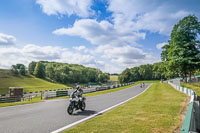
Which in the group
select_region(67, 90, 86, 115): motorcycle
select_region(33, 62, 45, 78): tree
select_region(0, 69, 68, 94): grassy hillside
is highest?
select_region(33, 62, 45, 78): tree

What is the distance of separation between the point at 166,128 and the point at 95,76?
445 ft

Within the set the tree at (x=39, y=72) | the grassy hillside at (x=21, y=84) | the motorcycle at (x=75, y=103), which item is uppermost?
the tree at (x=39, y=72)

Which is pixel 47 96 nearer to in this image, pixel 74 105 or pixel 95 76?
pixel 74 105

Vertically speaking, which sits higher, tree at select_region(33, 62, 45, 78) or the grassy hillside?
tree at select_region(33, 62, 45, 78)

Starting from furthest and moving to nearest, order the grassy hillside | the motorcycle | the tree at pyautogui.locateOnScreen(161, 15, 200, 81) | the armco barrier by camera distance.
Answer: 1. the grassy hillside
2. the tree at pyautogui.locateOnScreen(161, 15, 200, 81)
3. the motorcycle
4. the armco barrier

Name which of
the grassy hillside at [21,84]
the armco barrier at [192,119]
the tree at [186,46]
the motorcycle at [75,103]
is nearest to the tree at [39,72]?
the grassy hillside at [21,84]

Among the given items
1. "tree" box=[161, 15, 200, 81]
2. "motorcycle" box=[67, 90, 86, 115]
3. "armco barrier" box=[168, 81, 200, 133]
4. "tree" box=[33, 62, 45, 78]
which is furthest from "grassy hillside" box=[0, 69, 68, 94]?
"armco barrier" box=[168, 81, 200, 133]

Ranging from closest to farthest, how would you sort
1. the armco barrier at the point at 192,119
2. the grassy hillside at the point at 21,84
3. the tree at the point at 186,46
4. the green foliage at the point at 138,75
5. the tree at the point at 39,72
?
the armco barrier at the point at 192,119
the tree at the point at 186,46
the grassy hillside at the point at 21,84
the tree at the point at 39,72
the green foliage at the point at 138,75

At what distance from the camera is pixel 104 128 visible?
17.8 feet

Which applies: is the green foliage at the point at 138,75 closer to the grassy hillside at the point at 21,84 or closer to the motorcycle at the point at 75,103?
the grassy hillside at the point at 21,84

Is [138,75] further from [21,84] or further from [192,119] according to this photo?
[192,119]

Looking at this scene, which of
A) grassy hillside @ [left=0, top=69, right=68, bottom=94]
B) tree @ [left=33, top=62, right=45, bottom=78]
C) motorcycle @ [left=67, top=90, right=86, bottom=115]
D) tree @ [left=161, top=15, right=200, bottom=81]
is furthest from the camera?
tree @ [left=33, top=62, right=45, bottom=78]

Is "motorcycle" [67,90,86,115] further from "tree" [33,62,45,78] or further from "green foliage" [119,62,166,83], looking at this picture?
"green foliage" [119,62,166,83]

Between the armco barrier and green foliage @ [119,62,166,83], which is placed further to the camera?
green foliage @ [119,62,166,83]
